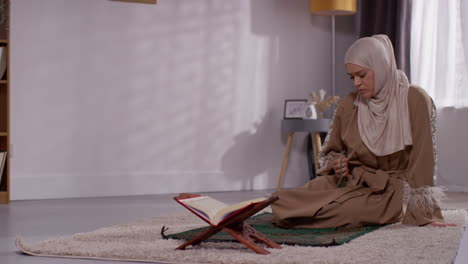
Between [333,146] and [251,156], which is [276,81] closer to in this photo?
[251,156]

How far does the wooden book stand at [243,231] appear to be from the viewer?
2.49 meters

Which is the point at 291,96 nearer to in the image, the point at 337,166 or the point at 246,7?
the point at 246,7

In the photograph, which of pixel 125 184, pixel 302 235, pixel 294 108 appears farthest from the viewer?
pixel 294 108

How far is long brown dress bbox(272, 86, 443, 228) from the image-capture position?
3.29 metres

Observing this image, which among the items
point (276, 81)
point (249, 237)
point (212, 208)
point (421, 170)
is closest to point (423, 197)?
point (421, 170)

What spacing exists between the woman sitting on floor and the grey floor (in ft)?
1.13

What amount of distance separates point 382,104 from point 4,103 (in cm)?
307

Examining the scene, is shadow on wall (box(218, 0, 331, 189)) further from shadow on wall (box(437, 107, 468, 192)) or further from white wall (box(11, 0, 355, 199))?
shadow on wall (box(437, 107, 468, 192))

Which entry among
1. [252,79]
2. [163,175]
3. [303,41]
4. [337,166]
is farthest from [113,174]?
[337,166]

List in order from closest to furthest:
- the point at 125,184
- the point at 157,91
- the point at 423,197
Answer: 1. the point at 423,197
2. the point at 125,184
3. the point at 157,91

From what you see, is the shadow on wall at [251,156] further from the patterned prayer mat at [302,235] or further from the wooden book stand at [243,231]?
the wooden book stand at [243,231]

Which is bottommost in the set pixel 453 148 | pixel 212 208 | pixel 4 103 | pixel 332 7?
pixel 453 148

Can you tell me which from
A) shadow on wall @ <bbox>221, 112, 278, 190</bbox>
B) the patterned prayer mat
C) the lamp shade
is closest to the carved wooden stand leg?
the patterned prayer mat

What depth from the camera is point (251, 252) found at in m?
2.59
